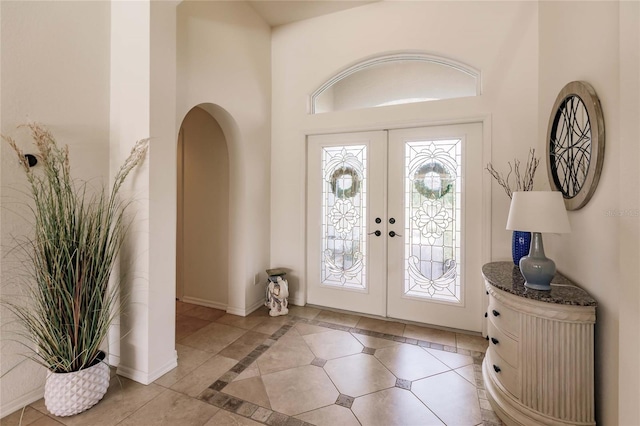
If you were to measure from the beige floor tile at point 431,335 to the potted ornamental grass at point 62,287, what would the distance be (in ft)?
8.61

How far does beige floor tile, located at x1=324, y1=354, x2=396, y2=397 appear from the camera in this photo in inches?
82.1

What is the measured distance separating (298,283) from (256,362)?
133cm

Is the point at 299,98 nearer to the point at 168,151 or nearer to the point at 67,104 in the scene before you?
the point at 168,151

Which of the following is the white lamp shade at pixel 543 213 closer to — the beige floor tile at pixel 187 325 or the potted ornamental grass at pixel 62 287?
the potted ornamental grass at pixel 62 287

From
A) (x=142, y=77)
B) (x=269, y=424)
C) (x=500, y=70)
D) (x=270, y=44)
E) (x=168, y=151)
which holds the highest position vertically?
(x=270, y=44)

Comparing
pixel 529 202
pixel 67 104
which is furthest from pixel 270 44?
pixel 529 202

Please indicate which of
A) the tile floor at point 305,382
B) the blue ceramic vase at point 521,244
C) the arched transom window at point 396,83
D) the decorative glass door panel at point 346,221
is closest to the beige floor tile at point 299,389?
the tile floor at point 305,382

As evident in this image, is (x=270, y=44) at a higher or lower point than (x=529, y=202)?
higher

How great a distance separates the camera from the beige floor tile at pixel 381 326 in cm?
298

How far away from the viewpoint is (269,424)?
1.74m

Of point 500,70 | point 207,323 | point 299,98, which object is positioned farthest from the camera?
point 299,98

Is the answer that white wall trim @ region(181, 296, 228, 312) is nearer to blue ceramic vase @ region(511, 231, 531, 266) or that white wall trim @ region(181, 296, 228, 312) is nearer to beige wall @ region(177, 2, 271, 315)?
beige wall @ region(177, 2, 271, 315)

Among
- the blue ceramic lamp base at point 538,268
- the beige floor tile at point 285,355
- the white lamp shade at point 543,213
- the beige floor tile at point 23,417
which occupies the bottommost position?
the beige floor tile at point 23,417

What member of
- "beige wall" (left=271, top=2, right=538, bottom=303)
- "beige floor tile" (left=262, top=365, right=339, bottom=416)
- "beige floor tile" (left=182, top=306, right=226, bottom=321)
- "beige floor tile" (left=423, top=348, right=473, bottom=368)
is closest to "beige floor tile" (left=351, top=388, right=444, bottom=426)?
"beige floor tile" (left=262, top=365, right=339, bottom=416)
